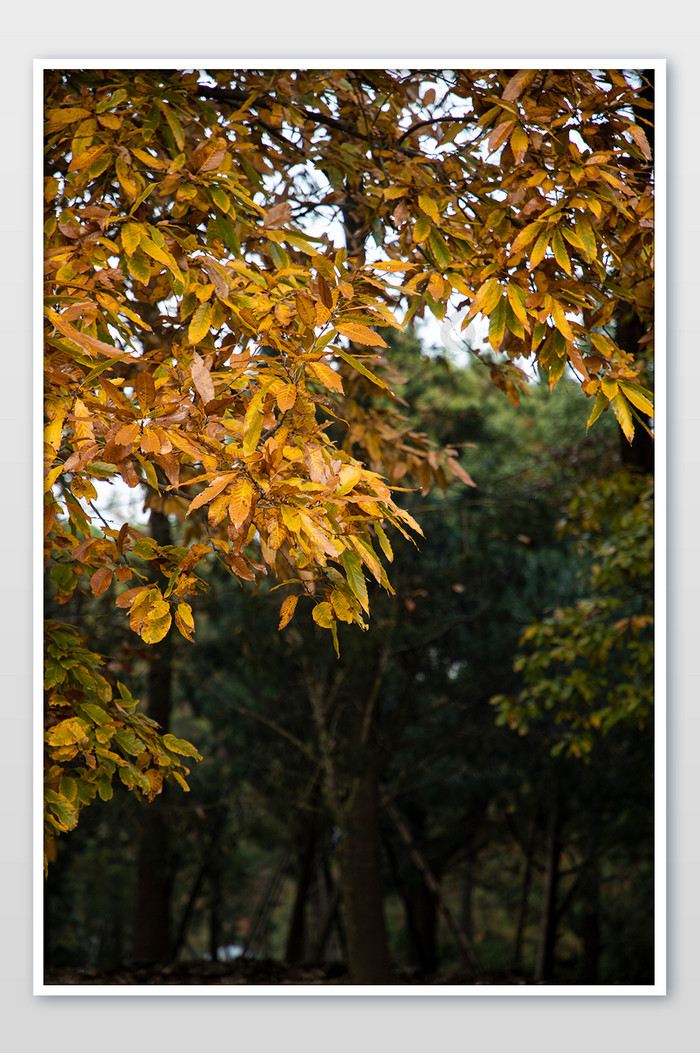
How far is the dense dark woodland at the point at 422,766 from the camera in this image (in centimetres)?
448

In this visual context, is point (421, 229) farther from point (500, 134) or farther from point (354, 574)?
point (354, 574)

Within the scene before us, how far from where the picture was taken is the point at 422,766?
5.00m

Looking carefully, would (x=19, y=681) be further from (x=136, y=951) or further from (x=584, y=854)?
(x=584, y=854)

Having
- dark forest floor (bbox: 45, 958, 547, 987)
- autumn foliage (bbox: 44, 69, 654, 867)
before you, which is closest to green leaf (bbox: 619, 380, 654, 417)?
autumn foliage (bbox: 44, 69, 654, 867)

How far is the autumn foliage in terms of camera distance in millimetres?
1178

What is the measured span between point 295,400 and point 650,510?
2.25 metres

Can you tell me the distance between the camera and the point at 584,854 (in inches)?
221

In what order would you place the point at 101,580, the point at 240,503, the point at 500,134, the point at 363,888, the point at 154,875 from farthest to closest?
the point at 154,875 → the point at 363,888 → the point at 500,134 → the point at 101,580 → the point at 240,503

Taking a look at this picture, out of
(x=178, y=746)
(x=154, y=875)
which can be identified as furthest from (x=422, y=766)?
(x=178, y=746)

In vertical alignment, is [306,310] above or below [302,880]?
above

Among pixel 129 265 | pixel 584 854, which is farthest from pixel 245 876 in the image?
pixel 129 265

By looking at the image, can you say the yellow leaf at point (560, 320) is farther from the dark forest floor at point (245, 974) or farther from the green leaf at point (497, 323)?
the dark forest floor at point (245, 974)
